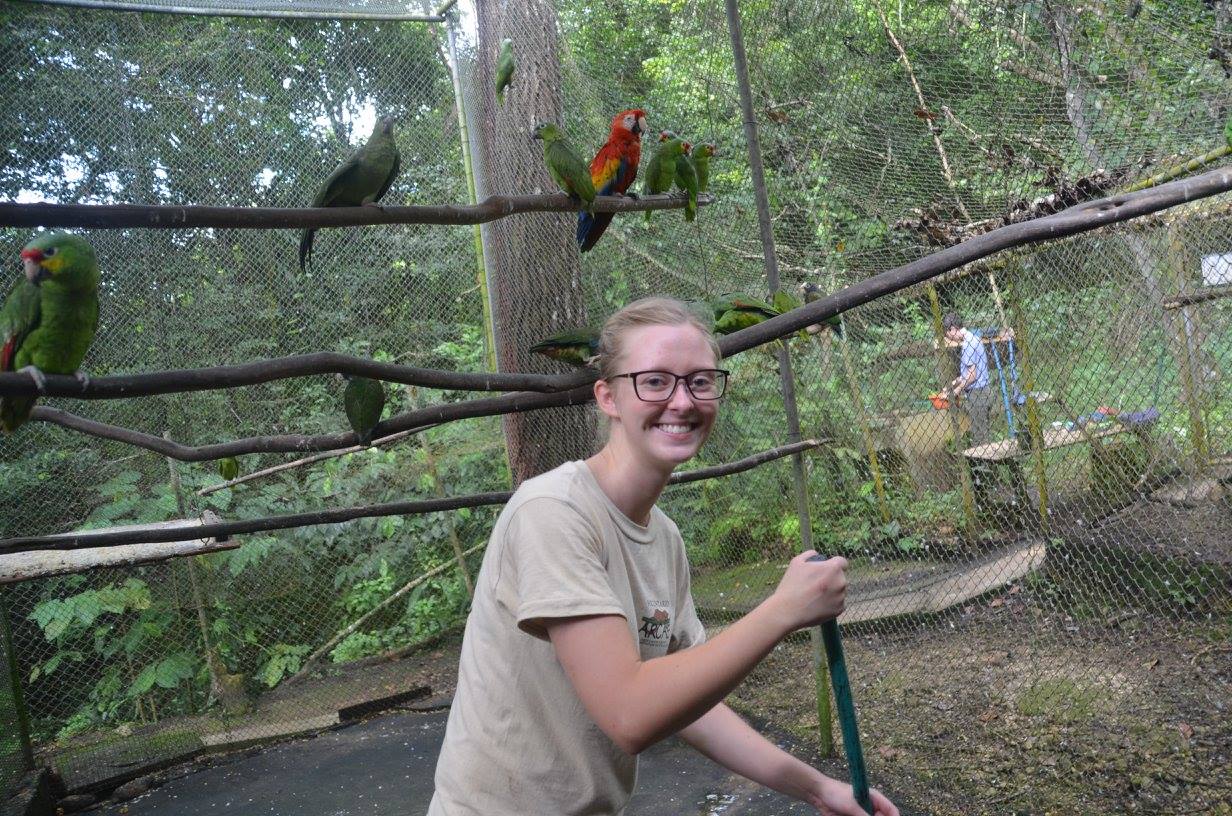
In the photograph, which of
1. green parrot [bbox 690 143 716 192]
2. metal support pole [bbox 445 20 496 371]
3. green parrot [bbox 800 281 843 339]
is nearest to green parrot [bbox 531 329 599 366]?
green parrot [bbox 690 143 716 192]

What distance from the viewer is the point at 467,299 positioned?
16.0ft

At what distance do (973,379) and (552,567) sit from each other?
2.89 metres

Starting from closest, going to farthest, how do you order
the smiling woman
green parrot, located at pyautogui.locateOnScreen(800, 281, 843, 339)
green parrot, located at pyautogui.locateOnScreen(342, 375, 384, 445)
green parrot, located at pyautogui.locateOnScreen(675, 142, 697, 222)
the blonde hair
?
the smiling woman, the blonde hair, green parrot, located at pyautogui.locateOnScreen(342, 375, 384, 445), green parrot, located at pyautogui.locateOnScreen(675, 142, 697, 222), green parrot, located at pyautogui.locateOnScreen(800, 281, 843, 339)

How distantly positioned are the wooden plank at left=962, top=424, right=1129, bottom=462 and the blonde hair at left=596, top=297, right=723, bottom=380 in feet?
8.22

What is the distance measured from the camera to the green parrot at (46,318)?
206cm

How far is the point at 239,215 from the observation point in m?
1.64

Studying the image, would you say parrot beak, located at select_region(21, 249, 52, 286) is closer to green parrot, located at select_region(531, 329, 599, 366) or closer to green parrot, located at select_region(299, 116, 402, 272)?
green parrot, located at select_region(299, 116, 402, 272)

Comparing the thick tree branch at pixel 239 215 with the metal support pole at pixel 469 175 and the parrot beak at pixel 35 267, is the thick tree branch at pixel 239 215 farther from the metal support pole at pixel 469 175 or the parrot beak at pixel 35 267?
the metal support pole at pixel 469 175

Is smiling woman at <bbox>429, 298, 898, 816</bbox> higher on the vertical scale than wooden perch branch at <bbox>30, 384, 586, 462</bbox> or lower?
lower

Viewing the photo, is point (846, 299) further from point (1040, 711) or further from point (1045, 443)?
A: point (1040, 711)

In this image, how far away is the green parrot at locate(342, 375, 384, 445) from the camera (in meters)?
2.19

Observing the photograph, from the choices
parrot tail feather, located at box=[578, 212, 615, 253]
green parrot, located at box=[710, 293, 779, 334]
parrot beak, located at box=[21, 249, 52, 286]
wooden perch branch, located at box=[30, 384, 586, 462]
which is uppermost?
parrot tail feather, located at box=[578, 212, 615, 253]

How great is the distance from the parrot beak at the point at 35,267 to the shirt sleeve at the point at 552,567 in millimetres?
1561

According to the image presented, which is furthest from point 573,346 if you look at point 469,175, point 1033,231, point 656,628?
point 469,175
